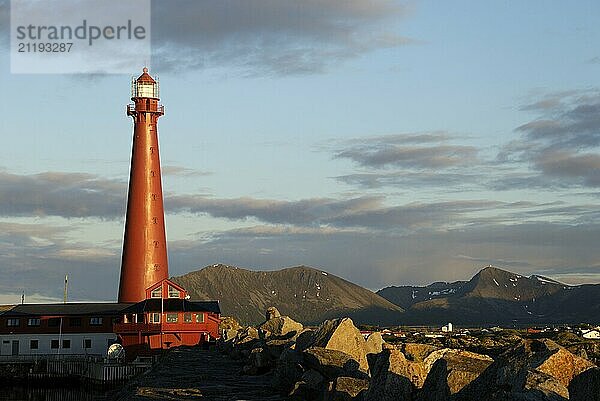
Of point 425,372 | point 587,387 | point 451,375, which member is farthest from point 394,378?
point 587,387

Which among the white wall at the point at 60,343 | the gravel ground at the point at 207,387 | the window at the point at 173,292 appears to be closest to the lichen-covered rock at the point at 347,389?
the gravel ground at the point at 207,387

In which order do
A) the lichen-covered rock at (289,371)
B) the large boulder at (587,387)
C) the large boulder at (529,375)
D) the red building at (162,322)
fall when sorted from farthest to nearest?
the red building at (162,322) → the lichen-covered rock at (289,371) → the large boulder at (529,375) → the large boulder at (587,387)

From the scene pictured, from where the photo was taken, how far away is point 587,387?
9.58 metres

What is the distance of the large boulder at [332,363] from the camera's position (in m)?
18.7

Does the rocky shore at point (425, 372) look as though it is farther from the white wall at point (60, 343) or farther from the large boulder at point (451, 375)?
the white wall at point (60, 343)

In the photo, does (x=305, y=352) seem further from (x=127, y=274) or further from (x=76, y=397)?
(x=127, y=274)

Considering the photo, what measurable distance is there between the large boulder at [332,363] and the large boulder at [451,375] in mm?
4917

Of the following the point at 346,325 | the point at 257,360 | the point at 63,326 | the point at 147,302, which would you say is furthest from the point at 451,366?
the point at 63,326

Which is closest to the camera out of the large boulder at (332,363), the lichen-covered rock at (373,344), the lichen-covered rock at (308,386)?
the lichen-covered rock at (308,386)

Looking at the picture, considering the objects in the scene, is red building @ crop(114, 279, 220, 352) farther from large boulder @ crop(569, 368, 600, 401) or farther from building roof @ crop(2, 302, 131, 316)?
large boulder @ crop(569, 368, 600, 401)

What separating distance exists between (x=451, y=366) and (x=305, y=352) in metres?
8.60

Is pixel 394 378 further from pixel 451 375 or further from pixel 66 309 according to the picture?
pixel 66 309

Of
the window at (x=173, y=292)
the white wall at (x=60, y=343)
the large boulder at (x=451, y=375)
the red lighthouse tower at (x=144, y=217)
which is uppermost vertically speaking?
the red lighthouse tower at (x=144, y=217)

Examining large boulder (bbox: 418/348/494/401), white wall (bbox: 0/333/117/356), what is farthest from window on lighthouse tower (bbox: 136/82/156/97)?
large boulder (bbox: 418/348/494/401)
